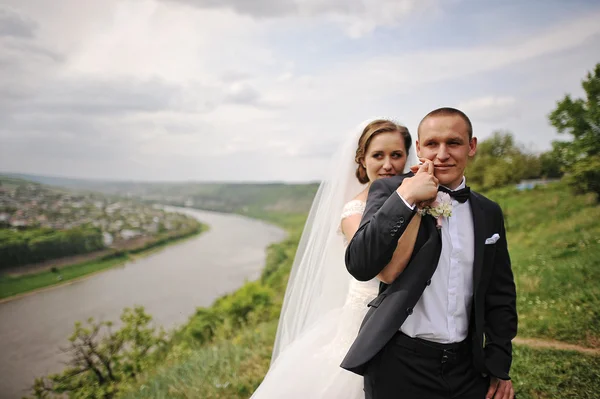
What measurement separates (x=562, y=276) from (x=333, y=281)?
20.1 feet

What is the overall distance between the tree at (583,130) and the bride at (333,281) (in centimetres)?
988

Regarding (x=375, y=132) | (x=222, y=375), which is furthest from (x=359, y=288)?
(x=222, y=375)

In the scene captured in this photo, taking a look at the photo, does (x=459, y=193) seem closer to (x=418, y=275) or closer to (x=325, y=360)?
(x=418, y=275)

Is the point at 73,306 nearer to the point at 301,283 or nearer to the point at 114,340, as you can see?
the point at 114,340

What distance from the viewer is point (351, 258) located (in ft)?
5.34

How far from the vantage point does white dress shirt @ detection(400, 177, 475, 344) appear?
1.68 metres

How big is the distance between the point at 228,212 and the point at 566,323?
10344 cm

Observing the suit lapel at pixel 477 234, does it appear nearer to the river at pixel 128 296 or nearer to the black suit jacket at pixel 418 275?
the black suit jacket at pixel 418 275

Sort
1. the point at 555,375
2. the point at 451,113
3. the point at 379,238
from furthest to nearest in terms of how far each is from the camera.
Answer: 1. the point at 555,375
2. the point at 451,113
3. the point at 379,238

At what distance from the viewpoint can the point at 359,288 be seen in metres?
2.54

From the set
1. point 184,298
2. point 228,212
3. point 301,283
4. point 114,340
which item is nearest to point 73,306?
point 184,298

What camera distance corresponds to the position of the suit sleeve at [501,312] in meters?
1.76

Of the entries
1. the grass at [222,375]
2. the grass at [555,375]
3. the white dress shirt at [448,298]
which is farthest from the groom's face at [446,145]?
the grass at [222,375]

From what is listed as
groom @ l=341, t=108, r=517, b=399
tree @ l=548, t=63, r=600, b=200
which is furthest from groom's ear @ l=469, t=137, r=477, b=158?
tree @ l=548, t=63, r=600, b=200
